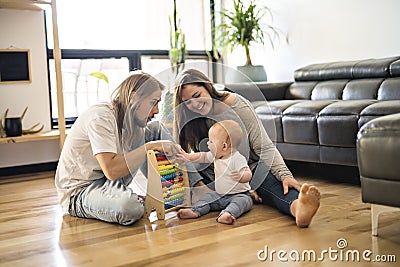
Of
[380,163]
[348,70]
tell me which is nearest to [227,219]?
[380,163]

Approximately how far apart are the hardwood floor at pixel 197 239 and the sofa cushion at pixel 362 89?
101 centimetres

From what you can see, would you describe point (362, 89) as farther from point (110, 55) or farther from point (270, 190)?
point (110, 55)

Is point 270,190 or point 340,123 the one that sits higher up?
point 340,123

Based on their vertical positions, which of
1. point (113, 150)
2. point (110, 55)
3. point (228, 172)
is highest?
point (110, 55)

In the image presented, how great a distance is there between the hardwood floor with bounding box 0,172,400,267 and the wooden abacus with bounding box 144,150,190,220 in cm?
8

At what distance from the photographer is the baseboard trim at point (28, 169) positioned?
13.5 feet

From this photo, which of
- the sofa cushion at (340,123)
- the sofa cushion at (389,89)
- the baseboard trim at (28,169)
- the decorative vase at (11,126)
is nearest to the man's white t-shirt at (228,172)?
the sofa cushion at (340,123)

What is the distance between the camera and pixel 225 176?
8.08ft

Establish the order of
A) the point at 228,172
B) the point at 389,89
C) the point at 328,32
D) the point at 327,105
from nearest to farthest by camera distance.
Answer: the point at 228,172, the point at 327,105, the point at 389,89, the point at 328,32

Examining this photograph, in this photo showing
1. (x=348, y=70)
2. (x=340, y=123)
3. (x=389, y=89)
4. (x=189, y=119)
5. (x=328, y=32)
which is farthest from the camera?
(x=328, y=32)

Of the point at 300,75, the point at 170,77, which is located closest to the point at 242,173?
the point at 170,77

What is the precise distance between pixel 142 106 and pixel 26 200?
3.78ft

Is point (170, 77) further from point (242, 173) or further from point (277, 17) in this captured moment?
point (277, 17)

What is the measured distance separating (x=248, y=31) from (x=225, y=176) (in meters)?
2.56
